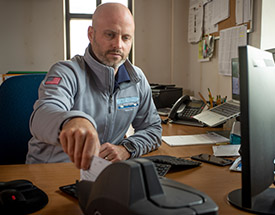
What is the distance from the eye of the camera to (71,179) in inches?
38.2

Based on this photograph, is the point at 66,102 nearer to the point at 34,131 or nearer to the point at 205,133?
the point at 34,131

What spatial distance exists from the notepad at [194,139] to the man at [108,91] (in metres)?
0.09

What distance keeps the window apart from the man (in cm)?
203

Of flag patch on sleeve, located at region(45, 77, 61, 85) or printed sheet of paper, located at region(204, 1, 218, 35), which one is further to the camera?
printed sheet of paper, located at region(204, 1, 218, 35)

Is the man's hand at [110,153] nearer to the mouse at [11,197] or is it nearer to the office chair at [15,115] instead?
the mouse at [11,197]

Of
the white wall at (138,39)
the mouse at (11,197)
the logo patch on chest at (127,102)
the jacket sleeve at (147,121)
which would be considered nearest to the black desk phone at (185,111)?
the jacket sleeve at (147,121)

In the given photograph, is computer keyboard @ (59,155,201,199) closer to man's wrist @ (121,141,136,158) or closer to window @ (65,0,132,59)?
man's wrist @ (121,141,136,158)

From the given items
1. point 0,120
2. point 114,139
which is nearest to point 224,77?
point 114,139

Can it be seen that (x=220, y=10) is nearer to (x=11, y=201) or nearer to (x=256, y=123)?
(x=256, y=123)

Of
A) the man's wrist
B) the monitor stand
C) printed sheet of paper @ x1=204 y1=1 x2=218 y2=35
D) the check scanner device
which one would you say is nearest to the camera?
the check scanner device

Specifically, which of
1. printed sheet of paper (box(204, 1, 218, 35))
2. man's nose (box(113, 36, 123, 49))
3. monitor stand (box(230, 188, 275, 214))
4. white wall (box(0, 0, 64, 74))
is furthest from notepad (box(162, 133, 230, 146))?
white wall (box(0, 0, 64, 74))

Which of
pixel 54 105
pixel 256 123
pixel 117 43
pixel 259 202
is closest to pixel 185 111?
pixel 117 43

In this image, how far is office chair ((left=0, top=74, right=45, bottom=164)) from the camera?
4.81ft

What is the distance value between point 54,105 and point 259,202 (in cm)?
67
